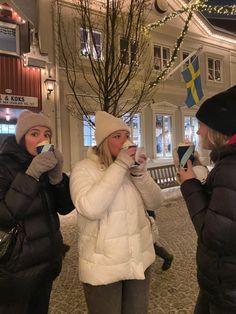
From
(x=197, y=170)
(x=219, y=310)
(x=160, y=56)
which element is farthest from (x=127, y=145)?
(x=160, y=56)

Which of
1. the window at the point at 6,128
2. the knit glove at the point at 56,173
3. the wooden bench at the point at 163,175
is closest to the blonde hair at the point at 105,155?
the knit glove at the point at 56,173

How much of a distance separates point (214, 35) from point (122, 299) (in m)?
17.7

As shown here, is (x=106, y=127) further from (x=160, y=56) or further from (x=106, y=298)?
(x=160, y=56)

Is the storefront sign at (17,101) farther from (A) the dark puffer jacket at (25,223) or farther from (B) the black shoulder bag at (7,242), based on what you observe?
(B) the black shoulder bag at (7,242)

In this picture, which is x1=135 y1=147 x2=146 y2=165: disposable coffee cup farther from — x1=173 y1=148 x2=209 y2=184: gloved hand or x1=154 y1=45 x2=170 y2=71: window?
x1=154 y1=45 x2=170 y2=71: window

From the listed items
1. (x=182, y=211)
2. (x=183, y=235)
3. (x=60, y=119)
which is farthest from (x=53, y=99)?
(x=183, y=235)

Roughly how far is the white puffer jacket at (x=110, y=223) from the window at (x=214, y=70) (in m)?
16.6

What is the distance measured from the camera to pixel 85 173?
2059 millimetres

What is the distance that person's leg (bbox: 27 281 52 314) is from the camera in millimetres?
2109

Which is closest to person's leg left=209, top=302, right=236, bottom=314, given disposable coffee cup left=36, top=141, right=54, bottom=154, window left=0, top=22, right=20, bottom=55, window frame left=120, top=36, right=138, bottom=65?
disposable coffee cup left=36, top=141, right=54, bottom=154

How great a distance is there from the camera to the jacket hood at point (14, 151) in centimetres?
206

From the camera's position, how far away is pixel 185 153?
1.96m

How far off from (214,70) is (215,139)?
56.1ft

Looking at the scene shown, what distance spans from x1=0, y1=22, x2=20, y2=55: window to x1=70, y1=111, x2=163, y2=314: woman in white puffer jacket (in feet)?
32.9
